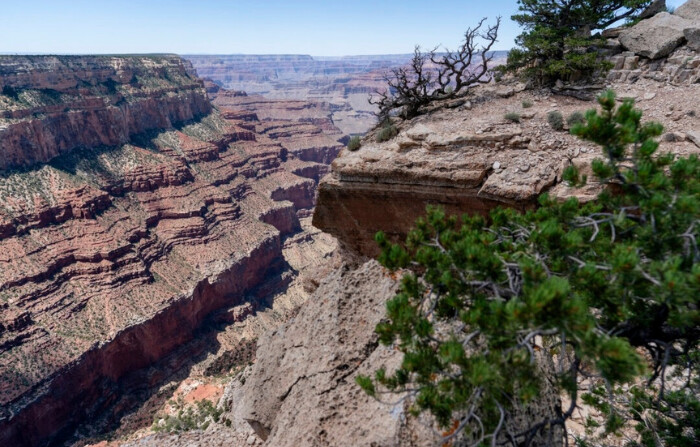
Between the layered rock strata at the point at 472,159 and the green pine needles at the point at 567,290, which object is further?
the layered rock strata at the point at 472,159

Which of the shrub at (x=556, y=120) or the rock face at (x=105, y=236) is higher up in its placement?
the shrub at (x=556, y=120)

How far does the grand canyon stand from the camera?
34.7 ft

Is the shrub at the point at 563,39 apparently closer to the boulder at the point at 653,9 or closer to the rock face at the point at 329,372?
the boulder at the point at 653,9

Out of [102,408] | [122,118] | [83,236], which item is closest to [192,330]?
[102,408]

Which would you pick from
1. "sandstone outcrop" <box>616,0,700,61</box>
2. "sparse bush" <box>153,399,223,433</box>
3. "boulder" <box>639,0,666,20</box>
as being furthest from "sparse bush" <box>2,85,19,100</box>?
"boulder" <box>639,0,666,20</box>

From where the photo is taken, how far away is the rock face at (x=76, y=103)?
48250mm

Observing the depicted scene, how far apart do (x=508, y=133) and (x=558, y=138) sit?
1294 millimetres

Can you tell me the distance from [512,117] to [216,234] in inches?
1994

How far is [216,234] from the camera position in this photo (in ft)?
182

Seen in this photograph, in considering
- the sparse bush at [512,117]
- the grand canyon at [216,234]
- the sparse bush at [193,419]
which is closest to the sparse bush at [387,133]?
the grand canyon at [216,234]

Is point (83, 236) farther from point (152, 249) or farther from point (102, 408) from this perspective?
point (102, 408)

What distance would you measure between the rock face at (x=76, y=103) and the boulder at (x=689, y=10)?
61929mm

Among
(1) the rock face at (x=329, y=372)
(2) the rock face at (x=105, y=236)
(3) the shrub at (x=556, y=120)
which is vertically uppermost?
(3) the shrub at (x=556, y=120)

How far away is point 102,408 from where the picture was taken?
117 ft
